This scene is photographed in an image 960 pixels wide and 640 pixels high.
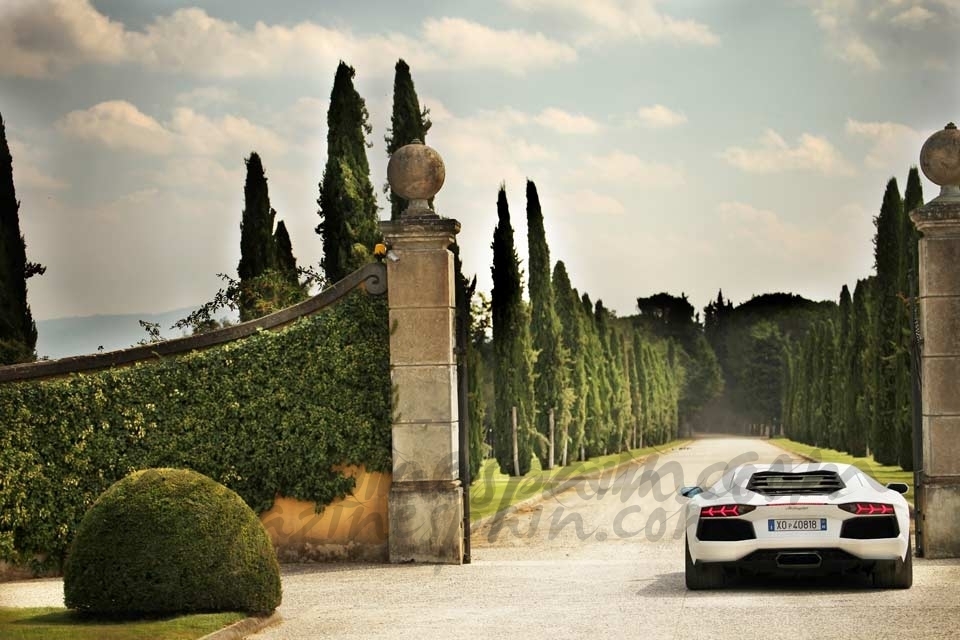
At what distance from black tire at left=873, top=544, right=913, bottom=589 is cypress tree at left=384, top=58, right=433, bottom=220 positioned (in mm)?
19690

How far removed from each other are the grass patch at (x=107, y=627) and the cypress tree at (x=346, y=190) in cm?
1752

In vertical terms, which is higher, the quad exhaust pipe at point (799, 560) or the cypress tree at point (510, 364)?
the cypress tree at point (510, 364)

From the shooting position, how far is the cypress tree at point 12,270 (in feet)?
92.6

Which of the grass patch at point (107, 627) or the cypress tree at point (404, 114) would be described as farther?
the cypress tree at point (404, 114)

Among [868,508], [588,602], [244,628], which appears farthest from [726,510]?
[244,628]

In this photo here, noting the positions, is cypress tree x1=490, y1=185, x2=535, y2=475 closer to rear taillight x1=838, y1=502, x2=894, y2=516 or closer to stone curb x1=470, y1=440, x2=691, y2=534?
stone curb x1=470, y1=440, x2=691, y2=534

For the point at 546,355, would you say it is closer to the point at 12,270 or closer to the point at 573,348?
the point at 573,348

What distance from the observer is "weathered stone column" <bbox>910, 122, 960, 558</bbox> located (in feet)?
55.8

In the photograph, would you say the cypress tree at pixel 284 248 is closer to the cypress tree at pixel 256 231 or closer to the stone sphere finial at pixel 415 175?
the cypress tree at pixel 256 231

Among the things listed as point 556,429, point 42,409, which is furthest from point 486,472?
point 42,409

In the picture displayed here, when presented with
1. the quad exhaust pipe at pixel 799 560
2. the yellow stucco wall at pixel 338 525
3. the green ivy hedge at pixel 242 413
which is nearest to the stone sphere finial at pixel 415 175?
the green ivy hedge at pixel 242 413

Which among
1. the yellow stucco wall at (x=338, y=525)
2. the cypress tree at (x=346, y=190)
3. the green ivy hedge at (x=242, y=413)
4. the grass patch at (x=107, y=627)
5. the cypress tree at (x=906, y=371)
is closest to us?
the grass patch at (x=107, y=627)

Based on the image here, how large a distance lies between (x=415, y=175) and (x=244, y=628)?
7375 mm

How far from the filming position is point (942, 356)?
17188mm
